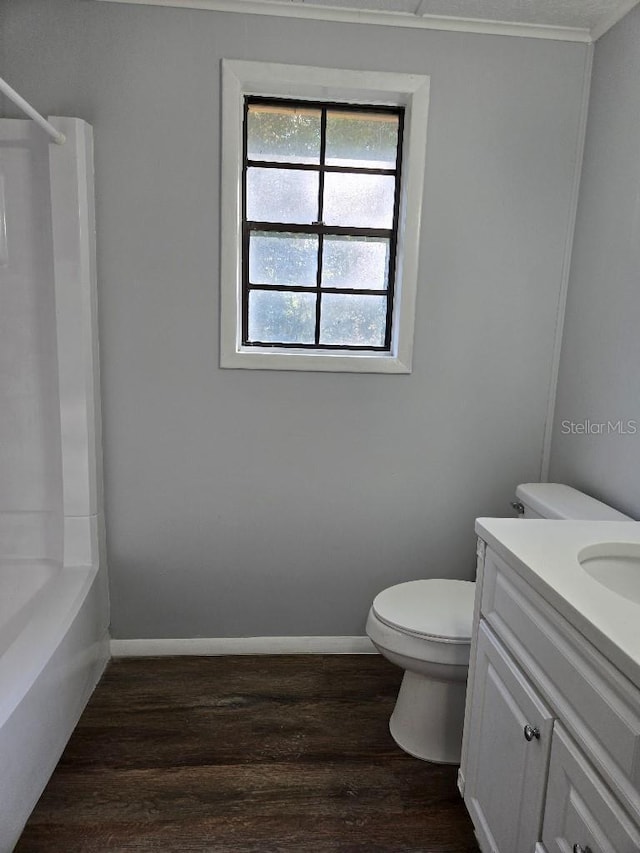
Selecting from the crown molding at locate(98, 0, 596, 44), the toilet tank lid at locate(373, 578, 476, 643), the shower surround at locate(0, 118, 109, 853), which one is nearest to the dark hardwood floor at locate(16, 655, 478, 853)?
the shower surround at locate(0, 118, 109, 853)

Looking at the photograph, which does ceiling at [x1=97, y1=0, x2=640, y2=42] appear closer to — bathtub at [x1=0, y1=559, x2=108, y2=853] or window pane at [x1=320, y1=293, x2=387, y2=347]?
window pane at [x1=320, y1=293, x2=387, y2=347]

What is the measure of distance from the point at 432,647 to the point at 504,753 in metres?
0.41

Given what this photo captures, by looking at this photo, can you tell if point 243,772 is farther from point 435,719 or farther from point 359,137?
point 359,137

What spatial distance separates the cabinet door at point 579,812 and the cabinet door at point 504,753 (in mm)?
34

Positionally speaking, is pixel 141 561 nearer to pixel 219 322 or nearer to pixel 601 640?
pixel 219 322

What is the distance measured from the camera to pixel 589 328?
204 centimetres

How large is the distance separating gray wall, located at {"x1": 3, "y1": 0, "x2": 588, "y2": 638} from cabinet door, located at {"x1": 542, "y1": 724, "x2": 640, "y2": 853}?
126cm

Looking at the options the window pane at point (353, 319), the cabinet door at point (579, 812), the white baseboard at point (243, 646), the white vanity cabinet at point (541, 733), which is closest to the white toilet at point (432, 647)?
the white vanity cabinet at point (541, 733)

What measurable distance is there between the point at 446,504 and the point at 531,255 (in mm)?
1000

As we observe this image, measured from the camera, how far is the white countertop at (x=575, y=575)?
0.92 metres

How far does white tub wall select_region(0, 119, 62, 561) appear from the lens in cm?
190

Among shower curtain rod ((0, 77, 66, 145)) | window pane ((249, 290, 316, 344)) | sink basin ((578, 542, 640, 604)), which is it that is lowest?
sink basin ((578, 542, 640, 604))

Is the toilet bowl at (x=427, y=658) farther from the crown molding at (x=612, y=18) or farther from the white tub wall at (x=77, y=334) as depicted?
the crown molding at (x=612, y=18)

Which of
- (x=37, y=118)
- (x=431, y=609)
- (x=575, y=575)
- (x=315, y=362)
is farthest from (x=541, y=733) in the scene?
(x=37, y=118)
